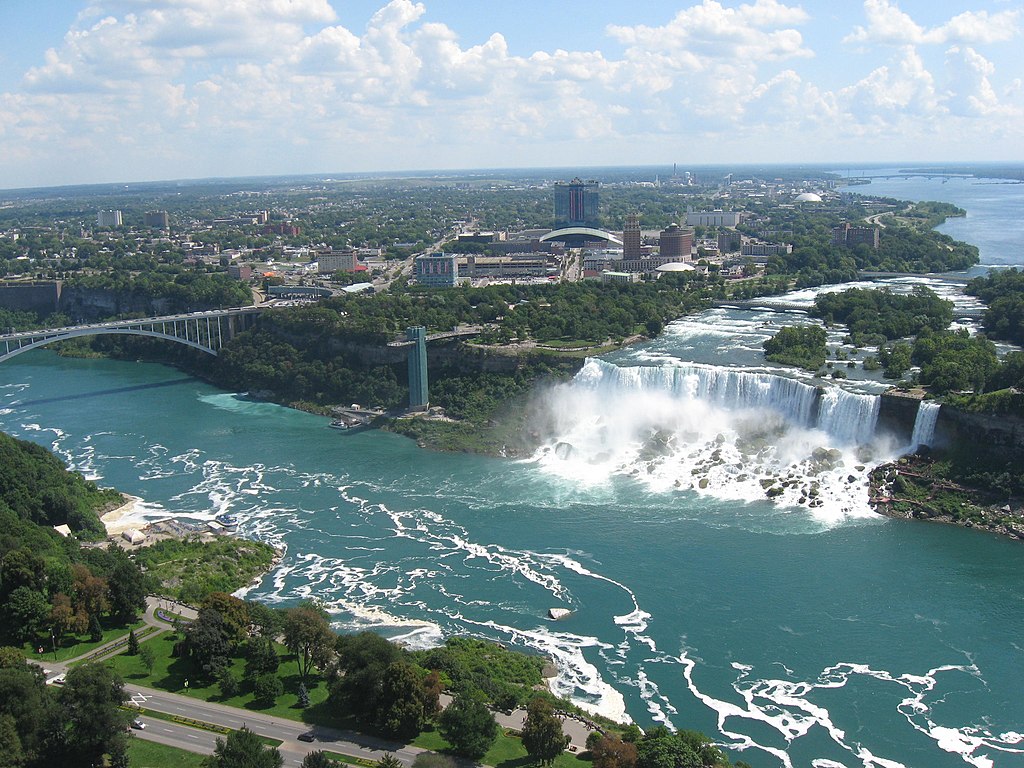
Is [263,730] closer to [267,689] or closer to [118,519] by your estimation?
[267,689]

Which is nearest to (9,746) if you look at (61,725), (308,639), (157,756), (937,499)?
(61,725)

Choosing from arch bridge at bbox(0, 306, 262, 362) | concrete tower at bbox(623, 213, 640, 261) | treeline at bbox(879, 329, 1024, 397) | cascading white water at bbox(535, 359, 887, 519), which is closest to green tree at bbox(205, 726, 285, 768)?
cascading white water at bbox(535, 359, 887, 519)

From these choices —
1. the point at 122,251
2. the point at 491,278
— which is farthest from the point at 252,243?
the point at 491,278

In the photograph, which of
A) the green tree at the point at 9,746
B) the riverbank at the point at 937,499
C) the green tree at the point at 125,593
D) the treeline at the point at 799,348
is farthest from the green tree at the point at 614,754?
the treeline at the point at 799,348

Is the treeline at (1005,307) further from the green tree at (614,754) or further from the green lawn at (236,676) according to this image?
the green lawn at (236,676)

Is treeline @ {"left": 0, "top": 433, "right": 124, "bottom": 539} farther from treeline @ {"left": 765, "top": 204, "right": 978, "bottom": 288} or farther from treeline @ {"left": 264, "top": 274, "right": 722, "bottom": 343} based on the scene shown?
treeline @ {"left": 765, "top": 204, "right": 978, "bottom": 288}

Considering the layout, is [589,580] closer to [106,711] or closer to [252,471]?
[106,711]

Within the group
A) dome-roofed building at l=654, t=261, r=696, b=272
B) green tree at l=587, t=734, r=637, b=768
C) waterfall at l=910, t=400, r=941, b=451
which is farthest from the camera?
dome-roofed building at l=654, t=261, r=696, b=272
